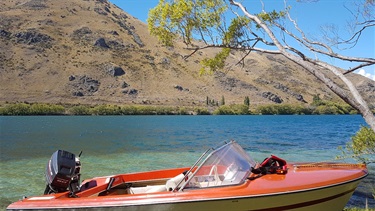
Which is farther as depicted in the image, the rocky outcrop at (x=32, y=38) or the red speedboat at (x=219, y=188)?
the rocky outcrop at (x=32, y=38)

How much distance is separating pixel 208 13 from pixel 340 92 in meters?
4.16

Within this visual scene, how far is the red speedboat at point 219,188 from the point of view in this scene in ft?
20.9

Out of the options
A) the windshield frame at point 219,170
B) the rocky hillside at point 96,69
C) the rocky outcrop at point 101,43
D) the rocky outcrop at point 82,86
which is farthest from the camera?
the rocky outcrop at point 101,43

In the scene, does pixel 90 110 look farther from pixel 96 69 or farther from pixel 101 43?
pixel 101 43

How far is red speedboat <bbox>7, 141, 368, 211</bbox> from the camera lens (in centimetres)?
636

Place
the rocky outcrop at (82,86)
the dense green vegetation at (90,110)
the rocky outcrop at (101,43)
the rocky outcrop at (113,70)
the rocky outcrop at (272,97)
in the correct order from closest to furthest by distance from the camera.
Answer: the dense green vegetation at (90,110) < the rocky outcrop at (82,86) < the rocky outcrop at (113,70) < the rocky outcrop at (101,43) < the rocky outcrop at (272,97)

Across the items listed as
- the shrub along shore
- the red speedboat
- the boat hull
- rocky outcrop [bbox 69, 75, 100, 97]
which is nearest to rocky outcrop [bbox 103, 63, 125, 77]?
rocky outcrop [bbox 69, 75, 100, 97]

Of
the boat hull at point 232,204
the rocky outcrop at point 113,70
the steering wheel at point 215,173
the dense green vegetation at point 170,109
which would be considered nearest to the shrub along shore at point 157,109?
the dense green vegetation at point 170,109

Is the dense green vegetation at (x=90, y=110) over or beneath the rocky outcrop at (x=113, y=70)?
beneath

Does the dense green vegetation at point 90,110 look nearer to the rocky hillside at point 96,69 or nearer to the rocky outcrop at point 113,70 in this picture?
the rocky hillside at point 96,69

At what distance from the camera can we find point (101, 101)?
5330 inches

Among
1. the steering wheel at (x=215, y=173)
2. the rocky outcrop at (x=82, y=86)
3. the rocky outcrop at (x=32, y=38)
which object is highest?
the rocky outcrop at (x=32, y=38)

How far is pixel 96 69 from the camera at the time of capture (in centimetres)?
14588

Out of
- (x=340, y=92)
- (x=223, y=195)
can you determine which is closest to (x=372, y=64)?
(x=340, y=92)
